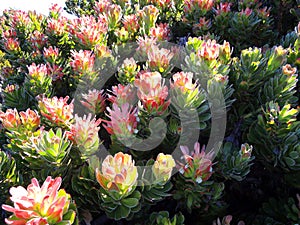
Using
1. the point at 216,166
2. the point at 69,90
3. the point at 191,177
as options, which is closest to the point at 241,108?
the point at 216,166

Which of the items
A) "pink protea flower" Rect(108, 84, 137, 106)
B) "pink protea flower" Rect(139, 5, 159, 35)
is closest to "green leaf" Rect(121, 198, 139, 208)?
"pink protea flower" Rect(108, 84, 137, 106)

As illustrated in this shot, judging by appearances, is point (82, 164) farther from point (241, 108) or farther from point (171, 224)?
point (241, 108)

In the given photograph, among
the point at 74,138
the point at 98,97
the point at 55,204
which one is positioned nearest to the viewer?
the point at 55,204

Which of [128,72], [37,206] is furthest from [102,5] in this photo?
[37,206]

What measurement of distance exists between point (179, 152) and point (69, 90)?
1.48 m

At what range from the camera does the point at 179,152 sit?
1849 mm

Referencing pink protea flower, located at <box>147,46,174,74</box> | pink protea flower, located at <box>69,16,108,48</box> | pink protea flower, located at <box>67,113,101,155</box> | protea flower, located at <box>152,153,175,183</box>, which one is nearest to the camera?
protea flower, located at <box>152,153,175,183</box>

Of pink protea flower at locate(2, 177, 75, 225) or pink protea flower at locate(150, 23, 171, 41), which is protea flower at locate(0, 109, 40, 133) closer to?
pink protea flower at locate(2, 177, 75, 225)

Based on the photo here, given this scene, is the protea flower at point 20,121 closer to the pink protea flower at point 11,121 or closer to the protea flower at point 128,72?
the pink protea flower at point 11,121

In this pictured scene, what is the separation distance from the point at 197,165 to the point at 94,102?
2.69 feet

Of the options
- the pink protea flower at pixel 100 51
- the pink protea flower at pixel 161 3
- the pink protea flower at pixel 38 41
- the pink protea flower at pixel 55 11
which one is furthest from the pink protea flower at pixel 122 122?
the pink protea flower at pixel 55 11

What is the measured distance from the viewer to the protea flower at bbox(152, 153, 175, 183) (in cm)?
158

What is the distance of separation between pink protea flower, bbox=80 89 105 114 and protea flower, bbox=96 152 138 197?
2.39 ft

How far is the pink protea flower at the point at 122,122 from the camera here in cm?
172
